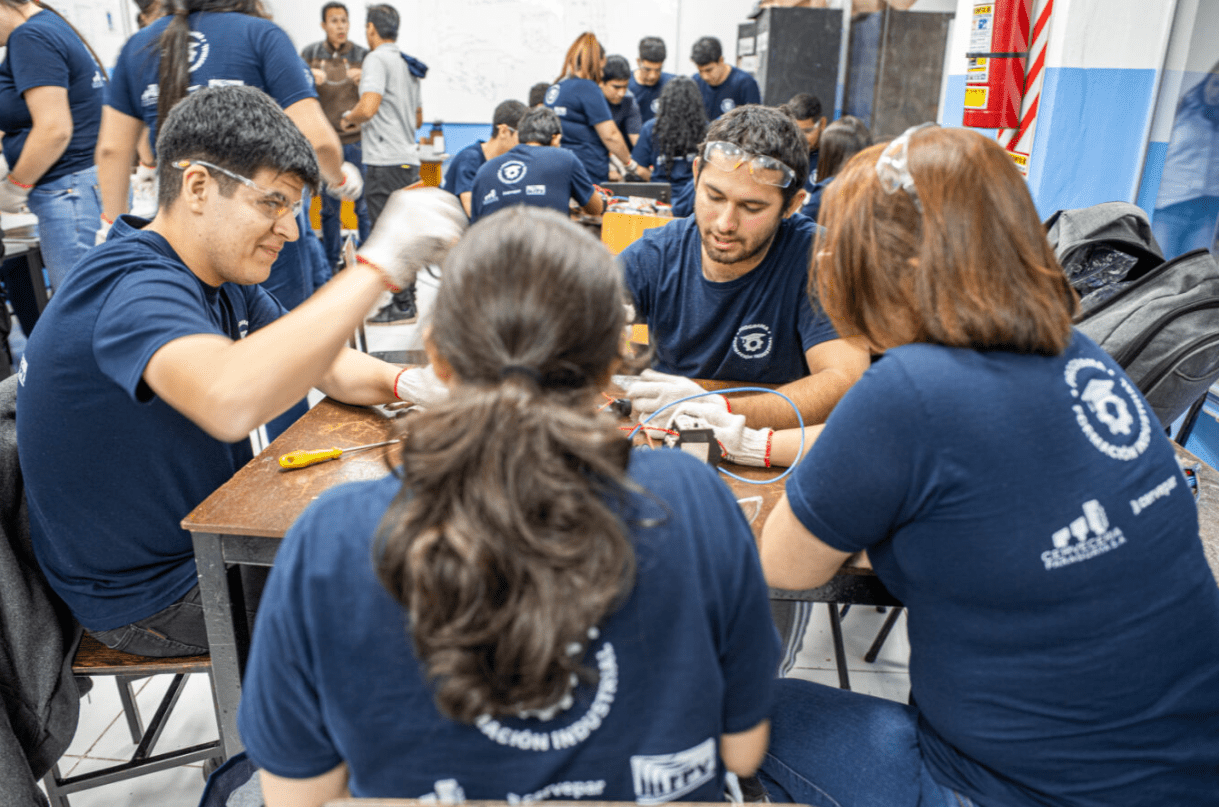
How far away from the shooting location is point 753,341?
6.34ft

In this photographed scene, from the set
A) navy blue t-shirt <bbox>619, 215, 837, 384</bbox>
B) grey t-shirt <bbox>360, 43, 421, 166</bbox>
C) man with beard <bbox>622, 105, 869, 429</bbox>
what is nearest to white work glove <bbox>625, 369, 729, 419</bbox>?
man with beard <bbox>622, 105, 869, 429</bbox>

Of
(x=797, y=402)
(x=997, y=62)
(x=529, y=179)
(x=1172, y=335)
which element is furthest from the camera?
(x=529, y=179)

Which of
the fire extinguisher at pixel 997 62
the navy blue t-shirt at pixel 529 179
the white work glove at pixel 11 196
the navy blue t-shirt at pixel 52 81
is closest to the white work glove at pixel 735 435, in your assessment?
the fire extinguisher at pixel 997 62

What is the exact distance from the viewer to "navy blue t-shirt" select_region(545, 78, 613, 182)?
16.4ft

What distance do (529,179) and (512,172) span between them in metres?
0.09

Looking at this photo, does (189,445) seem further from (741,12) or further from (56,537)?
(741,12)

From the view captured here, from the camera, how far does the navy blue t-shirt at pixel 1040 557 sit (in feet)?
2.77

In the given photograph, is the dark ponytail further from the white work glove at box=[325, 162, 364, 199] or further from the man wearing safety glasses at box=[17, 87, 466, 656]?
the man wearing safety glasses at box=[17, 87, 466, 656]

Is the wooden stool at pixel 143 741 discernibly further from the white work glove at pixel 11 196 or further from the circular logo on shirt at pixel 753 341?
the white work glove at pixel 11 196

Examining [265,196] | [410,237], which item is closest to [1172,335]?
[410,237]

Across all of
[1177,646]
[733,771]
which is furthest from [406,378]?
[1177,646]

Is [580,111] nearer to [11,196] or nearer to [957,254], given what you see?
[11,196]

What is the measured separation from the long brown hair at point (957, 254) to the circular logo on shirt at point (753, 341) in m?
0.91

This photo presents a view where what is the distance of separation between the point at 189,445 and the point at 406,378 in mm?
391
